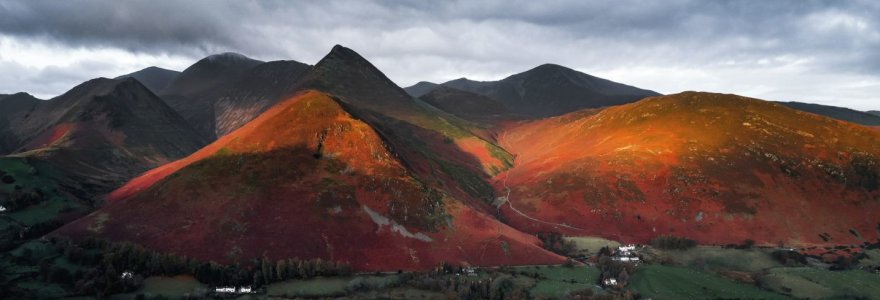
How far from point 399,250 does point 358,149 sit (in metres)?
28.9

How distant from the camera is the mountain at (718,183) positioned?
10262cm

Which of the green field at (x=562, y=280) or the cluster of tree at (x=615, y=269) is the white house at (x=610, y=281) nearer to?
the cluster of tree at (x=615, y=269)

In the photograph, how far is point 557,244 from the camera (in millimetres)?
97125

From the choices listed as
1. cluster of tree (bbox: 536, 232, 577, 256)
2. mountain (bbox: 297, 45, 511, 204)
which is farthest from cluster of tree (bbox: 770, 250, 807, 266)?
mountain (bbox: 297, 45, 511, 204)

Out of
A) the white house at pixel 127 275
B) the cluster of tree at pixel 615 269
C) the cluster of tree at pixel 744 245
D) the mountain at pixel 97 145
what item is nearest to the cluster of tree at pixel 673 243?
the cluster of tree at pixel 744 245

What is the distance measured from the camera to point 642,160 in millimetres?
125375

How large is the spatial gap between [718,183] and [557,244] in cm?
4556

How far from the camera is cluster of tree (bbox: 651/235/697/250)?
93562 millimetres

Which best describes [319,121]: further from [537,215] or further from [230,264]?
[537,215]

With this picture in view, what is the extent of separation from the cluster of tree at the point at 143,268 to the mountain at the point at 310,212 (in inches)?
143

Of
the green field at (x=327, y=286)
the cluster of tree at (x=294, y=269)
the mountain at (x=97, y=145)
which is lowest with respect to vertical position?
the green field at (x=327, y=286)

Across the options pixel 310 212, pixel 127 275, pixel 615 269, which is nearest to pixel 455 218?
pixel 310 212

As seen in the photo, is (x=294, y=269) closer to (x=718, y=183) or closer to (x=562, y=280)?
(x=562, y=280)

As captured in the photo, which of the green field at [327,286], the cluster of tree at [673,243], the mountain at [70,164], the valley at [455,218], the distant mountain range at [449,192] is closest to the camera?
the green field at [327,286]
